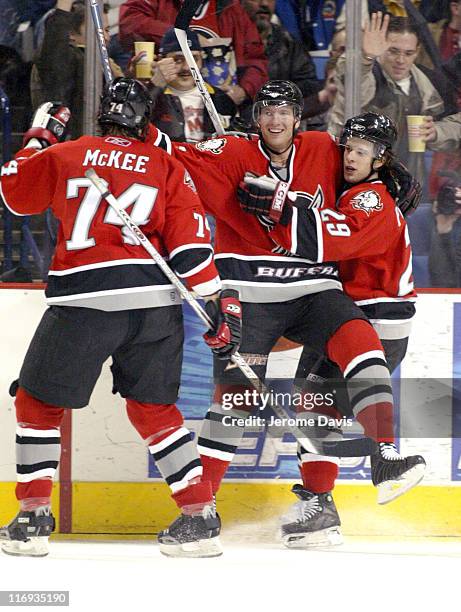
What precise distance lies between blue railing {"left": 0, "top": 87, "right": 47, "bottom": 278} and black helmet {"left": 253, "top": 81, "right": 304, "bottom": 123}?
0.83 m

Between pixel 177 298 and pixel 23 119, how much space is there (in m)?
0.89

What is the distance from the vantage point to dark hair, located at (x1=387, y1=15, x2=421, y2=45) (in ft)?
11.8

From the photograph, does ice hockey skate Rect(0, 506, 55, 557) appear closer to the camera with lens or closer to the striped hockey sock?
the striped hockey sock

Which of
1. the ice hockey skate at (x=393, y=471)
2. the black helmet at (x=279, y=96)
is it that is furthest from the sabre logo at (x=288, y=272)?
the ice hockey skate at (x=393, y=471)

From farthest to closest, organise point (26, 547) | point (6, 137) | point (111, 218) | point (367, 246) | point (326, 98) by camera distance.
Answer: point (326, 98) → point (6, 137) → point (367, 246) → point (26, 547) → point (111, 218)

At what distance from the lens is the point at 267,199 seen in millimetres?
2967

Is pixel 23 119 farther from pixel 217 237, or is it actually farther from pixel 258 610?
pixel 258 610

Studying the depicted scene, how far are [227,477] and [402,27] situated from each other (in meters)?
1.59

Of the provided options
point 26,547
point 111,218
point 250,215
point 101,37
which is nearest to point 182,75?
point 101,37

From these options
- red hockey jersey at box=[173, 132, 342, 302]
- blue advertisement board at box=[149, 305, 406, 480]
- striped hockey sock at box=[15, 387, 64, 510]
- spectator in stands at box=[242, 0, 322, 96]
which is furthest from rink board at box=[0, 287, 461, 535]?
spectator in stands at box=[242, 0, 322, 96]

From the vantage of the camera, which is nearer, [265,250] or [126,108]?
[126,108]

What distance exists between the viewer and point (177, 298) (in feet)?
9.89

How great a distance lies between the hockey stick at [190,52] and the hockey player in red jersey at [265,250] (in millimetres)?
164

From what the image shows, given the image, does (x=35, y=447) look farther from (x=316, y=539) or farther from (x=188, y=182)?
(x=316, y=539)
